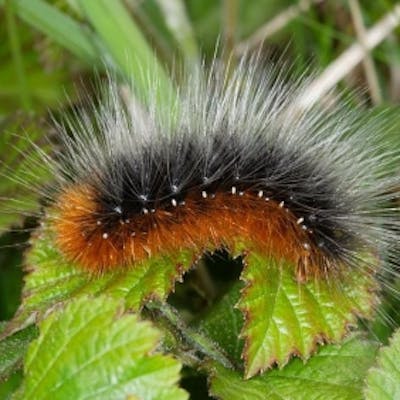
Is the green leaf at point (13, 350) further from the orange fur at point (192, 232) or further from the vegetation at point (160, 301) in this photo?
the orange fur at point (192, 232)

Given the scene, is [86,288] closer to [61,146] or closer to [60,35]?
[61,146]

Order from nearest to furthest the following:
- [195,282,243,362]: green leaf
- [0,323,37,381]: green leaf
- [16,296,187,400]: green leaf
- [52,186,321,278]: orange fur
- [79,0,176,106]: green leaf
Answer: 1. [16,296,187,400]: green leaf
2. [0,323,37,381]: green leaf
3. [52,186,321,278]: orange fur
4. [195,282,243,362]: green leaf
5. [79,0,176,106]: green leaf

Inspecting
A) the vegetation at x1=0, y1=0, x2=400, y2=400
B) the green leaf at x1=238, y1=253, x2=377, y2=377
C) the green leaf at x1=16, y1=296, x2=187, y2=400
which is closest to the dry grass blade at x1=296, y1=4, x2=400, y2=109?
the vegetation at x1=0, y1=0, x2=400, y2=400

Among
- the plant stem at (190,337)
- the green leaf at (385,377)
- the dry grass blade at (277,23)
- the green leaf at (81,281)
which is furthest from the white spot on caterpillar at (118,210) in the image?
the dry grass blade at (277,23)

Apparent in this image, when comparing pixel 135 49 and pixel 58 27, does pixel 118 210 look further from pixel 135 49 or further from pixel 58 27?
pixel 58 27

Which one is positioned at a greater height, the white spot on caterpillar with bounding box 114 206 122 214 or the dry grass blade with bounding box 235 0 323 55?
the dry grass blade with bounding box 235 0 323 55

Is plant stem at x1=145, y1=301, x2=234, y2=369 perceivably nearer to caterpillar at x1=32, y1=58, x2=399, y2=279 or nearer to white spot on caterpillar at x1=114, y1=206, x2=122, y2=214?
caterpillar at x1=32, y1=58, x2=399, y2=279
